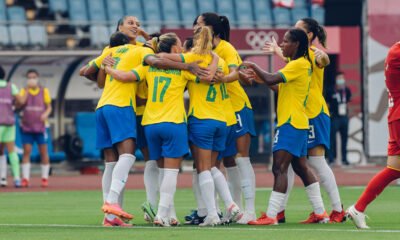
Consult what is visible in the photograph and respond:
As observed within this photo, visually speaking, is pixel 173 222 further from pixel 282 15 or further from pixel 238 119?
pixel 282 15

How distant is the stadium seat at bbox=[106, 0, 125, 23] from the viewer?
40.0m

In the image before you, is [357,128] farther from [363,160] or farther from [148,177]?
[148,177]

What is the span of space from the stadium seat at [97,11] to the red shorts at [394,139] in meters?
27.1

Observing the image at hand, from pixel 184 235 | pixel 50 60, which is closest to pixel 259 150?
pixel 50 60

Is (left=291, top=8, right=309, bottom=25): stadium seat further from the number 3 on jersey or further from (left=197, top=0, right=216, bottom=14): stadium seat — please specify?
the number 3 on jersey

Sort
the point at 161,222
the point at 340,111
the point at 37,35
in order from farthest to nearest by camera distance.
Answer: the point at 37,35 → the point at 340,111 → the point at 161,222

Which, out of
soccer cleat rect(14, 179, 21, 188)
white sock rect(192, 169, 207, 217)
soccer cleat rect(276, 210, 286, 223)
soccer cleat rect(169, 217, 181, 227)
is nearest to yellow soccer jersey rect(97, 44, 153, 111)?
white sock rect(192, 169, 207, 217)

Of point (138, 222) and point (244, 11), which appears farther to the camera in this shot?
point (244, 11)

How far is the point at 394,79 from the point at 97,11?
27727 millimetres

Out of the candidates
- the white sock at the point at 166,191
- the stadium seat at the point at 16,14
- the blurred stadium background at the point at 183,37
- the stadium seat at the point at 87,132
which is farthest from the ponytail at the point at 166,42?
the stadium seat at the point at 16,14

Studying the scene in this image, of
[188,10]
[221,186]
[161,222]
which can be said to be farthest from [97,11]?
[161,222]

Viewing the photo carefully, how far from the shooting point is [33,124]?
23391mm

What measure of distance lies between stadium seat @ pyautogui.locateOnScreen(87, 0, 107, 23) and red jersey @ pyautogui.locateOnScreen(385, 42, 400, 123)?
88.5 feet

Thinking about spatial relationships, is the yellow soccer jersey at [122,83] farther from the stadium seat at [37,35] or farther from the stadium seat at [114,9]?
the stadium seat at [114,9]
